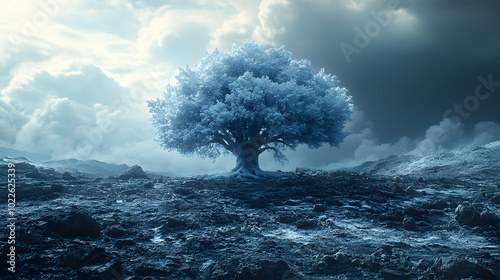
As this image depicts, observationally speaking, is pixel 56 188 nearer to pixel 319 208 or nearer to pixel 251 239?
pixel 251 239

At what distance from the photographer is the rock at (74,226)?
6664 mm

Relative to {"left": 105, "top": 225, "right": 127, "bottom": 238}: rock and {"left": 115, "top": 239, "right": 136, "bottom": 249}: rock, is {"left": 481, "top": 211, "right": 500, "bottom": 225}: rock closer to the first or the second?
{"left": 115, "top": 239, "right": 136, "bottom": 249}: rock

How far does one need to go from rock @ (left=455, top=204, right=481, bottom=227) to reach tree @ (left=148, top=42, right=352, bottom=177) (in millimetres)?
11957

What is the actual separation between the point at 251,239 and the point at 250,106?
1350 centimetres

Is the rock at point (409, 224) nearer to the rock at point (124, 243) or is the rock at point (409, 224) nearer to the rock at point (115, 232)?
the rock at point (124, 243)

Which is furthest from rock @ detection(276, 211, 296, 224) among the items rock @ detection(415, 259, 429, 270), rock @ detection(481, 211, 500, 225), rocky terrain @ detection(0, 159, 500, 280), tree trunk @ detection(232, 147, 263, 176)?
tree trunk @ detection(232, 147, 263, 176)

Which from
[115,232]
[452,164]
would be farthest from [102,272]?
[452,164]

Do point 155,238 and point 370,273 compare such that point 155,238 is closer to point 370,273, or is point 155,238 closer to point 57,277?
point 57,277

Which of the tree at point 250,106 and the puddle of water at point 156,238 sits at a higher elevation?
the tree at point 250,106

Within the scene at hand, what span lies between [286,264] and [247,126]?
16447mm

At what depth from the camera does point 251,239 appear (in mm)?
6809

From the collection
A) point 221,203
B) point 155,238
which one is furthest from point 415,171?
point 155,238

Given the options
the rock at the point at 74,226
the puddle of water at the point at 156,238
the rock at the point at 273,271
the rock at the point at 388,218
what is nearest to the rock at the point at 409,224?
the rock at the point at 388,218

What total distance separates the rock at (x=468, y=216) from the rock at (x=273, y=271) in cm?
576
